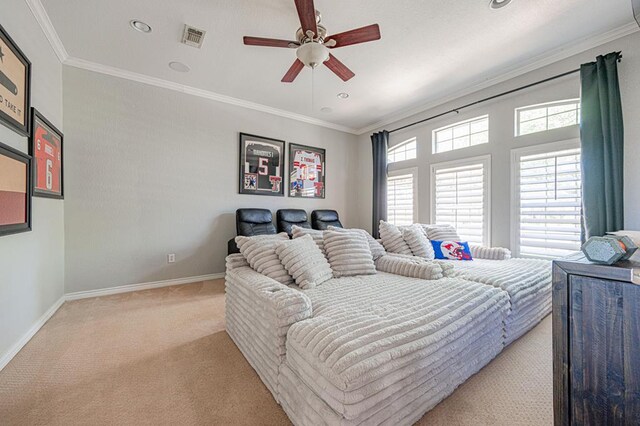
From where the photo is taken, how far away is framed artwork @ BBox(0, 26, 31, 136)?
1585 millimetres

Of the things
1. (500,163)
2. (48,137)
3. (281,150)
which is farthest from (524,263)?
(48,137)

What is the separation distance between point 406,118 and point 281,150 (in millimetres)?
2257

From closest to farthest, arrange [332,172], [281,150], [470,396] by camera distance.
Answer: [470,396] → [281,150] → [332,172]

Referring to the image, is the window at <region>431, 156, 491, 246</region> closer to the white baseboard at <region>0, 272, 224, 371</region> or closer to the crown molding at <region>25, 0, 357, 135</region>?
the crown molding at <region>25, 0, 357, 135</region>

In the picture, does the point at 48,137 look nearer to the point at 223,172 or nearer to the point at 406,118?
the point at 223,172

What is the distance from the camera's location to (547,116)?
9.42 feet

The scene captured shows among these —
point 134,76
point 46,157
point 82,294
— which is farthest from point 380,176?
point 82,294

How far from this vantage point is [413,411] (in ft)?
3.67

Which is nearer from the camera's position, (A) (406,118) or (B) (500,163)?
(B) (500,163)

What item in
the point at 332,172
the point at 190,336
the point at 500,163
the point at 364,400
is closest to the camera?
the point at 364,400

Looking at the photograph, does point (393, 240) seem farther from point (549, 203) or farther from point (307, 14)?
point (307, 14)

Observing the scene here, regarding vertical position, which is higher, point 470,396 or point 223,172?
point 223,172

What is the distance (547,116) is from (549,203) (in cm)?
101

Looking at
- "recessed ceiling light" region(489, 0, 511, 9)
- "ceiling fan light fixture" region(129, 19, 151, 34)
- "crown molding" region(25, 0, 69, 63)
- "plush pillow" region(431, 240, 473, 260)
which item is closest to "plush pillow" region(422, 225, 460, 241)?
"plush pillow" region(431, 240, 473, 260)
